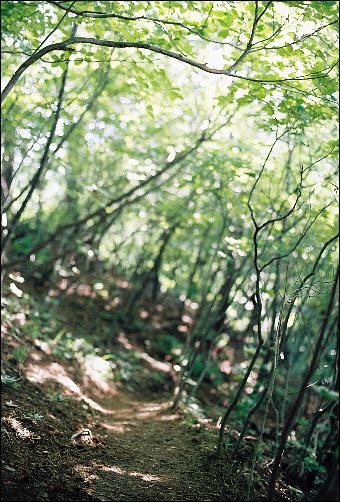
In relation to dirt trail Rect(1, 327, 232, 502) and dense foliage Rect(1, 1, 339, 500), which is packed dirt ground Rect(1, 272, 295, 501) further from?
dense foliage Rect(1, 1, 339, 500)

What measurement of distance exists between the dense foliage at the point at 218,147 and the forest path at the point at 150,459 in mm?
598

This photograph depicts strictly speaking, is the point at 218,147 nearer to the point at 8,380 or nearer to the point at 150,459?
the point at 8,380

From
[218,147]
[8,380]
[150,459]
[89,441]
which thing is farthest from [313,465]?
[218,147]

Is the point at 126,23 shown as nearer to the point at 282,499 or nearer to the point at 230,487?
the point at 230,487

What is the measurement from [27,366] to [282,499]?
11.9 feet

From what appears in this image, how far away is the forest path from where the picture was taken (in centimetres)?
301

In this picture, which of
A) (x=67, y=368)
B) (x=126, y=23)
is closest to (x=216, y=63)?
(x=126, y=23)

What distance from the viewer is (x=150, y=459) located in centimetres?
382

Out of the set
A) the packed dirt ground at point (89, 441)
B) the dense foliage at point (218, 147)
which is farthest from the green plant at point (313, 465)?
the packed dirt ground at point (89, 441)

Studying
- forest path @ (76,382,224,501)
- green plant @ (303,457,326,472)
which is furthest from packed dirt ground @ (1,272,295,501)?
green plant @ (303,457,326,472)

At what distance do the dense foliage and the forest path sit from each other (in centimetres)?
60

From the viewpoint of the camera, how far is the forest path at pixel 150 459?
301 centimetres

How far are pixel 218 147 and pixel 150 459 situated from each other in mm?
5438

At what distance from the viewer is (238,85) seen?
13.5 feet
